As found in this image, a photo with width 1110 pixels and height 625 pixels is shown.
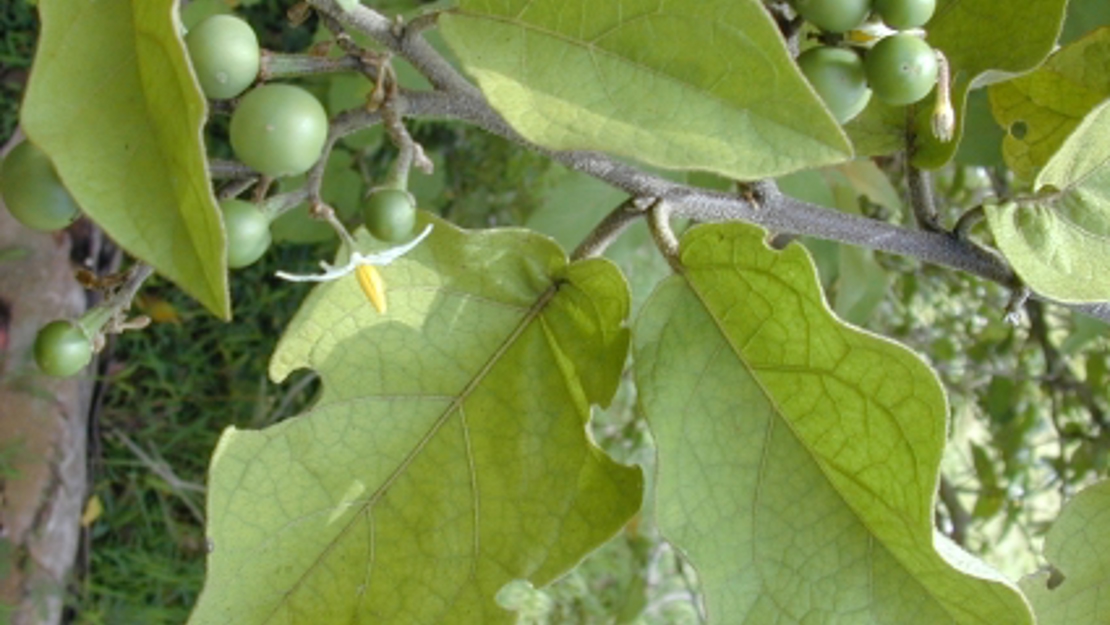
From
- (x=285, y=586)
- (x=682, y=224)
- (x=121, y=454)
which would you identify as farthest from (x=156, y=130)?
(x=121, y=454)

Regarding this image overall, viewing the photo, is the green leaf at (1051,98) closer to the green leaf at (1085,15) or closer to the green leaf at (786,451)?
the green leaf at (1085,15)

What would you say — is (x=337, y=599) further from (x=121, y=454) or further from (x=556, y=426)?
(x=121, y=454)

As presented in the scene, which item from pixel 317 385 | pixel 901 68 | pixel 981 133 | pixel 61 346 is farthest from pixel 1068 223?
pixel 317 385

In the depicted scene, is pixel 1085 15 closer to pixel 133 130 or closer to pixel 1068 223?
pixel 1068 223

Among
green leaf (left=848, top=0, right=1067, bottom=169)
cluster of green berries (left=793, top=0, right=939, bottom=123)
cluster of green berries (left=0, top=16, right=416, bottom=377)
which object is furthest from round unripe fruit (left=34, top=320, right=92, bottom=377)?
green leaf (left=848, top=0, right=1067, bottom=169)

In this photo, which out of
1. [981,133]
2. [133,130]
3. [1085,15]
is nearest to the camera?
[133,130]

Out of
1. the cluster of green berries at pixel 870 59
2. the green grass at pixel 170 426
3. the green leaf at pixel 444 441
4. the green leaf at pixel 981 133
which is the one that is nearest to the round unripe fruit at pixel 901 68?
the cluster of green berries at pixel 870 59
